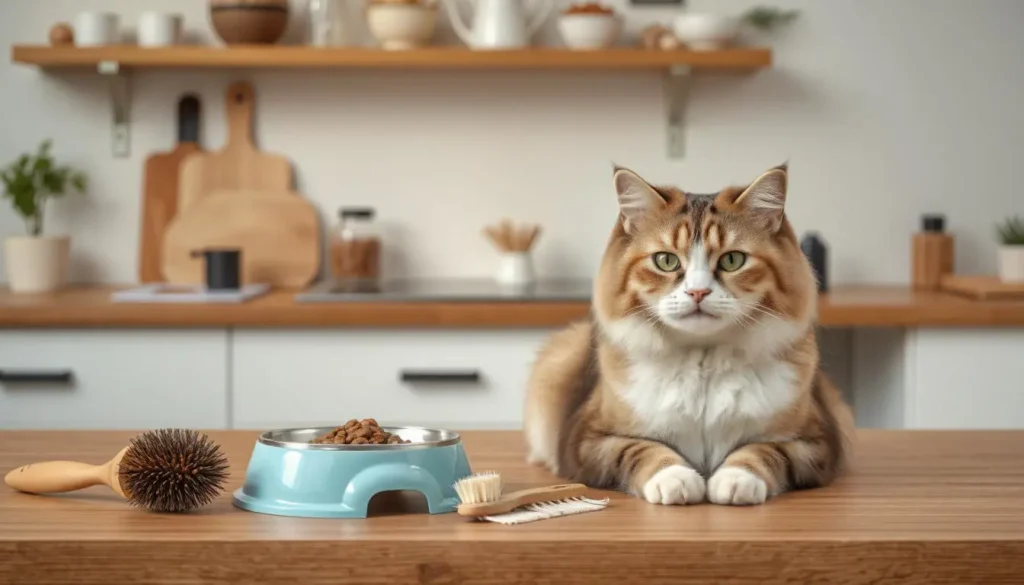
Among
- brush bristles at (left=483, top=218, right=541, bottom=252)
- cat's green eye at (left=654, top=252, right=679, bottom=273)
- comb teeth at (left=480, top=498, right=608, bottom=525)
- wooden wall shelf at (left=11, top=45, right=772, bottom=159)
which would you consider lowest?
comb teeth at (left=480, top=498, right=608, bottom=525)

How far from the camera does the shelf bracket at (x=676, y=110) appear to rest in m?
3.30

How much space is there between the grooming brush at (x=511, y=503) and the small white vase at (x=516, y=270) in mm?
2063

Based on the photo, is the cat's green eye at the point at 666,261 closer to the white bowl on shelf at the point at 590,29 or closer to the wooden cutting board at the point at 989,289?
the wooden cutting board at the point at 989,289

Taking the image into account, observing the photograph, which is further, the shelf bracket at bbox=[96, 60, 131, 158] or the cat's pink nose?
the shelf bracket at bbox=[96, 60, 131, 158]

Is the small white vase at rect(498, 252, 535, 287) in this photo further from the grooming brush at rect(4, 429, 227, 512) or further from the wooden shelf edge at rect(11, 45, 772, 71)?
the grooming brush at rect(4, 429, 227, 512)

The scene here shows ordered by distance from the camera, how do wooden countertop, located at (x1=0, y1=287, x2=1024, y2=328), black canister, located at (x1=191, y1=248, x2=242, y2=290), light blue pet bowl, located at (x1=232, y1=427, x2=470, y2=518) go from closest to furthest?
1. light blue pet bowl, located at (x1=232, y1=427, x2=470, y2=518)
2. wooden countertop, located at (x1=0, y1=287, x2=1024, y2=328)
3. black canister, located at (x1=191, y1=248, x2=242, y2=290)

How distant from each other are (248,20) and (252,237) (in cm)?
55

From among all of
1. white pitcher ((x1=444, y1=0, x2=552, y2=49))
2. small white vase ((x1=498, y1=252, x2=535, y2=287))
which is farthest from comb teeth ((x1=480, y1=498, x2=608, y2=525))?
white pitcher ((x1=444, y1=0, x2=552, y2=49))

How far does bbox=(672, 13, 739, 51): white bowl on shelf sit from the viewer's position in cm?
317

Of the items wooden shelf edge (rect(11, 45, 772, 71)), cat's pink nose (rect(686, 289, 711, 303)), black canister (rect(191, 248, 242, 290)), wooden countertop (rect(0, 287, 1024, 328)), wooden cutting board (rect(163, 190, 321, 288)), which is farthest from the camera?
wooden cutting board (rect(163, 190, 321, 288))

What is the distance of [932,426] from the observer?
9.05 feet

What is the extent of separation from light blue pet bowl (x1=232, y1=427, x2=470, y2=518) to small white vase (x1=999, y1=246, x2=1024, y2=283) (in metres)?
2.25

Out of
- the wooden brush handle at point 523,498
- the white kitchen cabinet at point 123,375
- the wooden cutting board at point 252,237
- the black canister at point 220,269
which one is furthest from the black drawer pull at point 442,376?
the wooden brush handle at point 523,498

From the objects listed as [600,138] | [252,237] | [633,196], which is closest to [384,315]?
[252,237]
